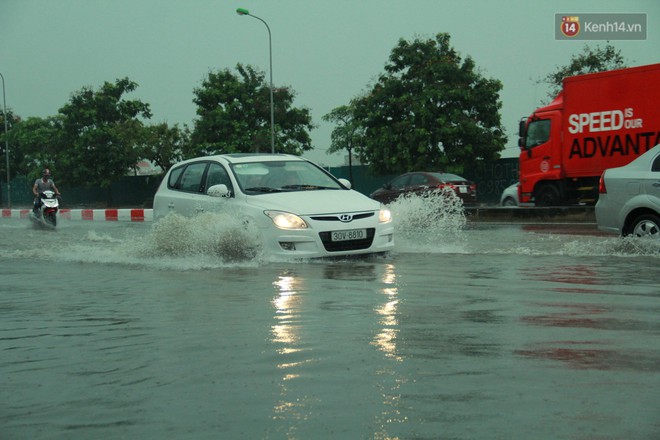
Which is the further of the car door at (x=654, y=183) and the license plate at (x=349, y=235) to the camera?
the car door at (x=654, y=183)

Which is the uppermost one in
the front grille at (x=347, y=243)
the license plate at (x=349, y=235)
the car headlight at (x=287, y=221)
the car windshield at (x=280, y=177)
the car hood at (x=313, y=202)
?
the car windshield at (x=280, y=177)

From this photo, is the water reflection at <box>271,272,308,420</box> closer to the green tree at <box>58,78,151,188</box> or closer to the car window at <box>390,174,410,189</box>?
the car window at <box>390,174,410,189</box>

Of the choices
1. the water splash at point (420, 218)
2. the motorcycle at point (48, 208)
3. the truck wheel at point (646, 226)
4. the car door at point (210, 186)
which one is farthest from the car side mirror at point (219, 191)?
the motorcycle at point (48, 208)

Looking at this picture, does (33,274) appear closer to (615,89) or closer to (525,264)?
(525,264)

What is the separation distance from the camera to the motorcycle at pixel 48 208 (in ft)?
80.4

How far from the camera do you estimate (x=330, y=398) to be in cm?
419

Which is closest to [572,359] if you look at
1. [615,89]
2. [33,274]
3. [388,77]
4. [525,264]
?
[525,264]

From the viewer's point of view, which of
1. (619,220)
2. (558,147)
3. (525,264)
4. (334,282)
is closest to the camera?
(334,282)

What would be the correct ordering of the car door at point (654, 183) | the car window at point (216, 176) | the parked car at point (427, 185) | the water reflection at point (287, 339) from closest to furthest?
the water reflection at point (287, 339) < the car door at point (654, 183) < the car window at point (216, 176) < the parked car at point (427, 185)

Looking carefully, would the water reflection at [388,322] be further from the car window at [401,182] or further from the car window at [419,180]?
the car window at [401,182]

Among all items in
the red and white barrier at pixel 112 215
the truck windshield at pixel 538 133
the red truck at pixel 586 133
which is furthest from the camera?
the red and white barrier at pixel 112 215

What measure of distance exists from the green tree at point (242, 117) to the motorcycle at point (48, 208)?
27128 mm

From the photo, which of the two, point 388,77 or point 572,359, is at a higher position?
point 388,77

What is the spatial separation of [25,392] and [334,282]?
4693 mm
